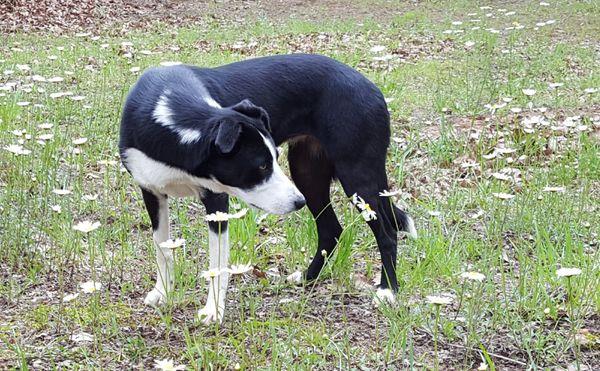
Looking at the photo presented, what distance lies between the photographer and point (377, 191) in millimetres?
4348

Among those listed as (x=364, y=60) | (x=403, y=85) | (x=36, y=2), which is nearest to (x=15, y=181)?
(x=403, y=85)

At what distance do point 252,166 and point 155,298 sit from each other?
3.07 ft

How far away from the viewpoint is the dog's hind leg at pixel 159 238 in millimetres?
4035

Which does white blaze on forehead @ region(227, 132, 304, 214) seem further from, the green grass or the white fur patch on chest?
the green grass

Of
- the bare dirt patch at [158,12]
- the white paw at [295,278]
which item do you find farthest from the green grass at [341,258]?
the bare dirt patch at [158,12]

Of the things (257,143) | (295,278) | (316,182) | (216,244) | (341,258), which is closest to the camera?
(257,143)

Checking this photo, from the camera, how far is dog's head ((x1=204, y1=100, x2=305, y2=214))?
3.61 m

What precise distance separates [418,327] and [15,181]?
2.65m

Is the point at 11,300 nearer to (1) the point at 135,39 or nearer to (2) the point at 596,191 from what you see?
(2) the point at 596,191

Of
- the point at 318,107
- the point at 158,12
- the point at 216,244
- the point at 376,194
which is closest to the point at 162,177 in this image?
the point at 216,244

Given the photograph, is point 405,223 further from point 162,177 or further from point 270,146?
point 162,177

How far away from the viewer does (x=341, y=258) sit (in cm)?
430

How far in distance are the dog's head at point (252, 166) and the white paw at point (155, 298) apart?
70 centimetres

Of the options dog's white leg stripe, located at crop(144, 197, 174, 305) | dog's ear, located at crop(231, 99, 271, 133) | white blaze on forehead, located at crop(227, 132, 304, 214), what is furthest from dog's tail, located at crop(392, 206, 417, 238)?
dog's white leg stripe, located at crop(144, 197, 174, 305)
